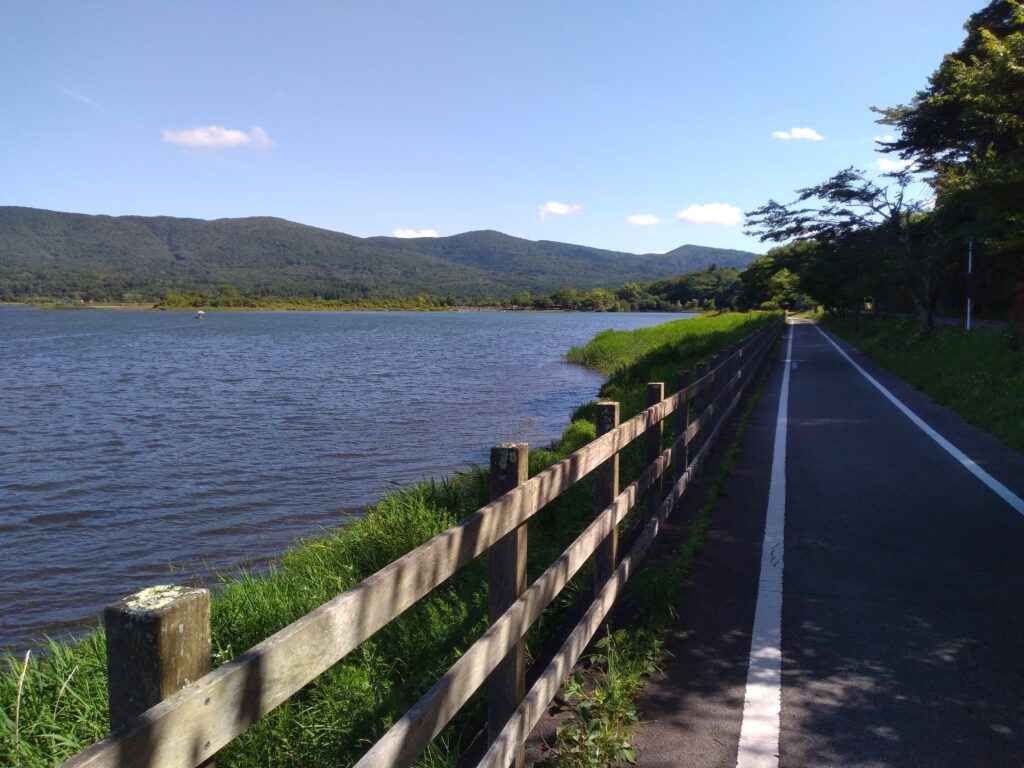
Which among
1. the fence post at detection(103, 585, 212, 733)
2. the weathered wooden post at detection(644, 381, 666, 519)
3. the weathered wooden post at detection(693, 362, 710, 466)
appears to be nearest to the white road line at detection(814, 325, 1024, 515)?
the weathered wooden post at detection(693, 362, 710, 466)

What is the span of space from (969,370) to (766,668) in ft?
50.3

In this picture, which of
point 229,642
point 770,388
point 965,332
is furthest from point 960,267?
point 229,642

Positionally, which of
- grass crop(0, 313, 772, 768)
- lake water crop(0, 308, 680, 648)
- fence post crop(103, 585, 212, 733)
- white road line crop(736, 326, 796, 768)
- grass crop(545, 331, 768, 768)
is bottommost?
lake water crop(0, 308, 680, 648)

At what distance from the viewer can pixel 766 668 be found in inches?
171

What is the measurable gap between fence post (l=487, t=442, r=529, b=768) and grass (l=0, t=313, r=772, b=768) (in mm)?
380

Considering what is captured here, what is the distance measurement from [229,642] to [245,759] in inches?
55.3

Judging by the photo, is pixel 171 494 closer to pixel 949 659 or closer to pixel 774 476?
pixel 774 476

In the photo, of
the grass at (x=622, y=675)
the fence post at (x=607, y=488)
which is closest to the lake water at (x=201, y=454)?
the grass at (x=622, y=675)

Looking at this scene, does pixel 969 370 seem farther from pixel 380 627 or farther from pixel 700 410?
pixel 380 627

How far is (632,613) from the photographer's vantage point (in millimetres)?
5023

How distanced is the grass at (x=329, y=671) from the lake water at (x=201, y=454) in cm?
254

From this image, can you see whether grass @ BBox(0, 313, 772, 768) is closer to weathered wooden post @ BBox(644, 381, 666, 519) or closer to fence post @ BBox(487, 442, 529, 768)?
fence post @ BBox(487, 442, 529, 768)

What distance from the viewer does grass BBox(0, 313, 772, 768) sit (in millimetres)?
3801

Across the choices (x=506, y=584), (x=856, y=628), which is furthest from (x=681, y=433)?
(x=506, y=584)
